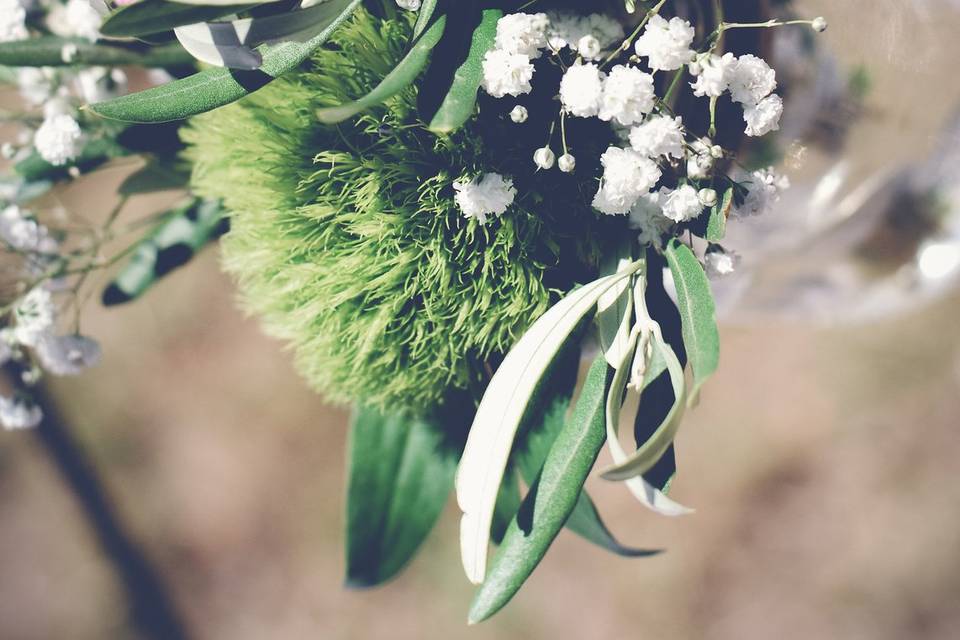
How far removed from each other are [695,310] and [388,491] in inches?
15.0

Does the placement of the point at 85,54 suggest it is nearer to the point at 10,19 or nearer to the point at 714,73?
the point at 10,19

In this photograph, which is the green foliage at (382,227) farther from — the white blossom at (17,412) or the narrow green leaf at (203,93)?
the white blossom at (17,412)

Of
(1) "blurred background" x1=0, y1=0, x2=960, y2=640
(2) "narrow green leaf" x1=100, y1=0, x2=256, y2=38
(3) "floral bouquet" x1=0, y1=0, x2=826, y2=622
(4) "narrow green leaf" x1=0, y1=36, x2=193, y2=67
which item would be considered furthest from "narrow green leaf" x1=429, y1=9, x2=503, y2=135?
(1) "blurred background" x1=0, y1=0, x2=960, y2=640

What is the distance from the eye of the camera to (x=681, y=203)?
1.55 feet

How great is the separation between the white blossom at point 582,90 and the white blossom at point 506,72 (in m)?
0.02

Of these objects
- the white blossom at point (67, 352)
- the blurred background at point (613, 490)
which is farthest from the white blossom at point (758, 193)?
the blurred background at point (613, 490)

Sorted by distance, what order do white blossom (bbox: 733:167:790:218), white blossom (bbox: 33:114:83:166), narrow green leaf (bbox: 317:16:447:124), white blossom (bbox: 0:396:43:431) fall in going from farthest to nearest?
white blossom (bbox: 0:396:43:431), white blossom (bbox: 33:114:83:166), white blossom (bbox: 733:167:790:218), narrow green leaf (bbox: 317:16:447:124)

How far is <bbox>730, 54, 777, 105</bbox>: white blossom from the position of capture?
0.46 m

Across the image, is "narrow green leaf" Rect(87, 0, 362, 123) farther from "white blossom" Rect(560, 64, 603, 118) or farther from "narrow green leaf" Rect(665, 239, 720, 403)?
"narrow green leaf" Rect(665, 239, 720, 403)

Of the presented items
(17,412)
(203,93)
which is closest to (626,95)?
(203,93)

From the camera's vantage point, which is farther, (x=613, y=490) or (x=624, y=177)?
(x=613, y=490)

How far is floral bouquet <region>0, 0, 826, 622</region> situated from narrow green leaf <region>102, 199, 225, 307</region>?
9 cm

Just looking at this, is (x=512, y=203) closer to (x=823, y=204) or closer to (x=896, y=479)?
(x=823, y=204)

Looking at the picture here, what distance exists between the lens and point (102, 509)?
1.82m
